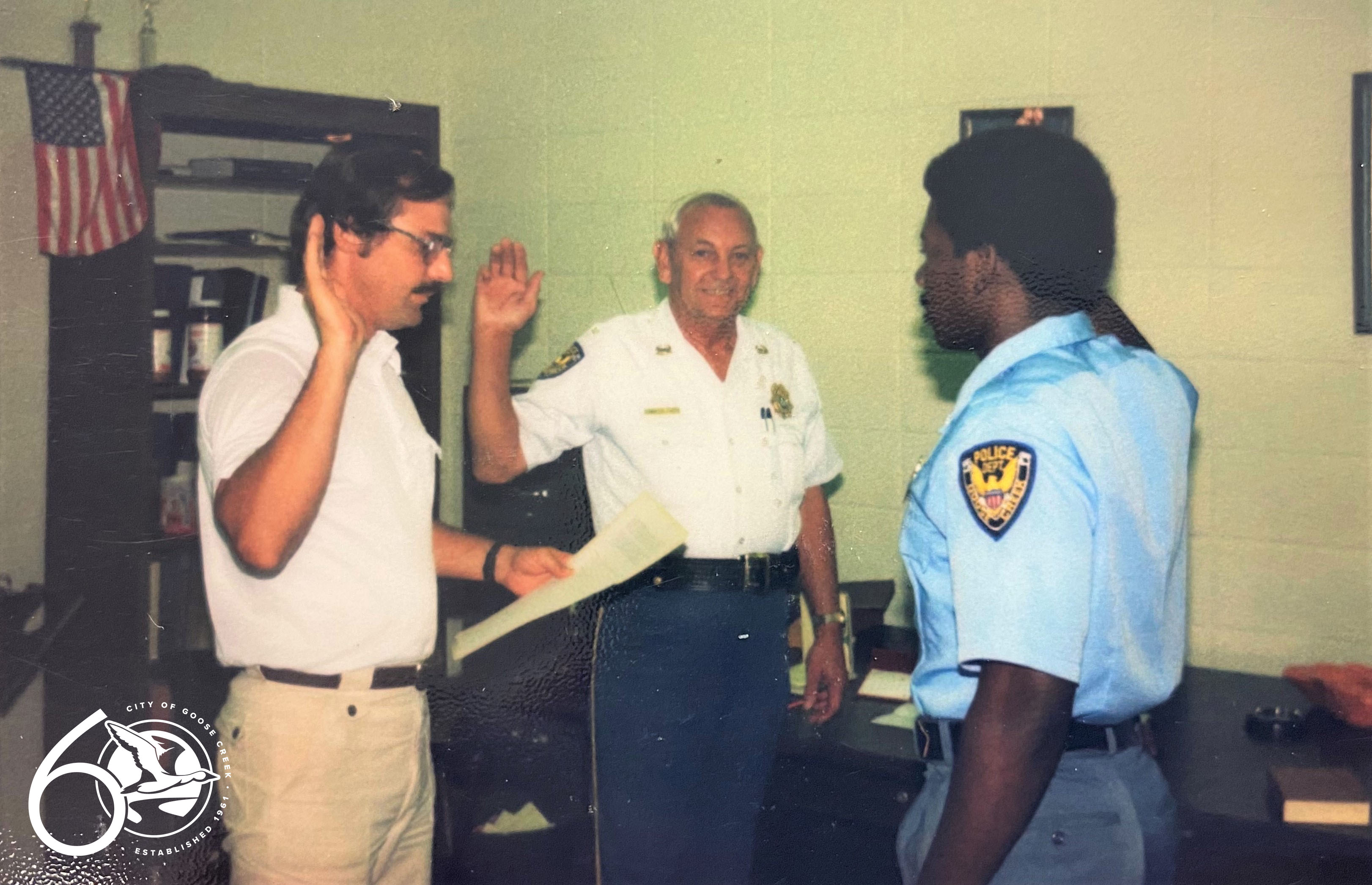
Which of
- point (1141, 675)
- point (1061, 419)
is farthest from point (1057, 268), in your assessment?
point (1141, 675)

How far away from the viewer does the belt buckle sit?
2148 mm

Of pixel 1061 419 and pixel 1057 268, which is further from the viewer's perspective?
pixel 1057 268

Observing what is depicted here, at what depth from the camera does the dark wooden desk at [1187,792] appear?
5.42 feet

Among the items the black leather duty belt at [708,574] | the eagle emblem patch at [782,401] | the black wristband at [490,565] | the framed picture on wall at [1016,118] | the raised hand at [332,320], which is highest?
the framed picture on wall at [1016,118]

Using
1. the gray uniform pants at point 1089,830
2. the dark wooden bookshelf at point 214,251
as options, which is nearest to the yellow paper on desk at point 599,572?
the gray uniform pants at point 1089,830

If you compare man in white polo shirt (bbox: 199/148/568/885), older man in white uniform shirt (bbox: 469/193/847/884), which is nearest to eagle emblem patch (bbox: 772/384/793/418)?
older man in white uniform shirt (bbox: 469/193/847/884)

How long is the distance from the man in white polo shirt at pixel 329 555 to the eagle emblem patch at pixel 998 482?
2.68 ft

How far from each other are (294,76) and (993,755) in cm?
223

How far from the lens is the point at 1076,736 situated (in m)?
1.19

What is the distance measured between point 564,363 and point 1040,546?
4.48 ft

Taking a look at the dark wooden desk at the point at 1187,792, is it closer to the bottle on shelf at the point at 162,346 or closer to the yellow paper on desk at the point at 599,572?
the yellow paper on desk at the point at 599,572

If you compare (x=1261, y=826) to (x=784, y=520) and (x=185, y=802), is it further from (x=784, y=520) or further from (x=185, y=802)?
(x=185, y=802)

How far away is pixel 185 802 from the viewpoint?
68.9 inches

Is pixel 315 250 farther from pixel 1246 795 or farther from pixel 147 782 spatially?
pixel 1246 795
